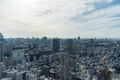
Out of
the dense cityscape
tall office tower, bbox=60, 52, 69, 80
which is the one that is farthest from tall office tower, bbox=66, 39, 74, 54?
tall office tower, bbox=60, 52, 69, 80

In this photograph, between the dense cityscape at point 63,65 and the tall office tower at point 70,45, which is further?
the tall office tower at point 70,45

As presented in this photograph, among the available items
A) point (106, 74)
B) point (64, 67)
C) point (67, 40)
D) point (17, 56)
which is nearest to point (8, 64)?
point (17, 56)

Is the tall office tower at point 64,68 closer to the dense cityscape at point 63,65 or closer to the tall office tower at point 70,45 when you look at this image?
the dense cityscape at point 63,65

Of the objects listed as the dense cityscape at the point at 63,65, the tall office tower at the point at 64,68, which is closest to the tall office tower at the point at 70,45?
the dense cityscape at the point at 63,65

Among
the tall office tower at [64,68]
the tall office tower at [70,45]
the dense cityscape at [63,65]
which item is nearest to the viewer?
the dense cityscape at [63,65]

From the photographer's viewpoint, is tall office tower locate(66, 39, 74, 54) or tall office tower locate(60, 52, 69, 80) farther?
tall office tower locate(66, 39, 74, 54)

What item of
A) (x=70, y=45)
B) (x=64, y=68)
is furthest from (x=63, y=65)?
(x=70, y=45)

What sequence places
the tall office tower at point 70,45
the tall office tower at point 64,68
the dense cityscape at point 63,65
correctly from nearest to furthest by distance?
the dense cityscape at point 63,65
the tall office tower at point 64,68
the tall office tower at point 70,45

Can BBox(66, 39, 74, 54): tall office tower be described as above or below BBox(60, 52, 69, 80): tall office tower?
above

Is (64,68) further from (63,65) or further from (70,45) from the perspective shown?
(70,45)

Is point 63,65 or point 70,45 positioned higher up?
point 70,45

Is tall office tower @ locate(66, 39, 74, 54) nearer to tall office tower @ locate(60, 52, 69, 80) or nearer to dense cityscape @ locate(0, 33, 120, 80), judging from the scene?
dense cityscape @ locate(0, 33, 120, 80)

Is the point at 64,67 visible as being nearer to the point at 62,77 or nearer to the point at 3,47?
the point at 62,77
